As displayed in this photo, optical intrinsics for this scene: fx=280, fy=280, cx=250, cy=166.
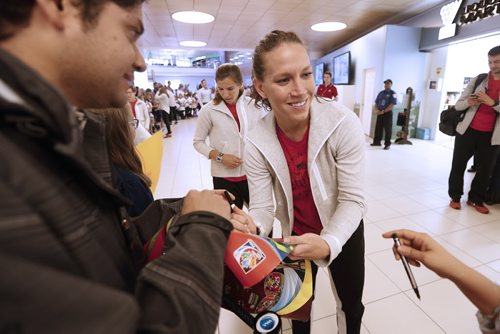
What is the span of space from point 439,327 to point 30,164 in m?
2.24

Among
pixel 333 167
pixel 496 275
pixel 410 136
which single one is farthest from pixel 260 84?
pixel 410 136

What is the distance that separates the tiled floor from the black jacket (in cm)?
153

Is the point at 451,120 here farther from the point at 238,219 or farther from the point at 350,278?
the point at 238,219

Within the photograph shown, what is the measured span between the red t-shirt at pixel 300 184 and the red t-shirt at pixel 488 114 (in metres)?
2.78

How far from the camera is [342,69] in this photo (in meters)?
9.85

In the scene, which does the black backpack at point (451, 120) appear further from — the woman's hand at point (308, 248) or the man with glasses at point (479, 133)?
the woman's hand at point (308, 248)

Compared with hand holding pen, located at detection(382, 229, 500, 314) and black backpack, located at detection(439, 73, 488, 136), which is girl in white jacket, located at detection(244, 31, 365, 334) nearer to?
hand holding pen, located at detection(382, 229, 500, 314)

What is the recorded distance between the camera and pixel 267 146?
4.25 ft

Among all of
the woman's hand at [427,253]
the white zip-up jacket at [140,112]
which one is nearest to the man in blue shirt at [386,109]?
the white zip-up jacket at [140,112]

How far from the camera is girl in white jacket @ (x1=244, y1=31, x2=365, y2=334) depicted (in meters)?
1.20

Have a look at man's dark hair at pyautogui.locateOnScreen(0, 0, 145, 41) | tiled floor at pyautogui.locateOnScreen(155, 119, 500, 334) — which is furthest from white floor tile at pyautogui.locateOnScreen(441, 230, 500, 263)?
man's dark hair at pyautogui.locateOnScreen(0, 0, 145, 41)

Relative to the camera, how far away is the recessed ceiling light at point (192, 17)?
7039 millimetres

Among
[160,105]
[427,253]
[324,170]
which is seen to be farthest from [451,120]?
[160,105]

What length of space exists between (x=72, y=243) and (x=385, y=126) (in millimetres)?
7284
